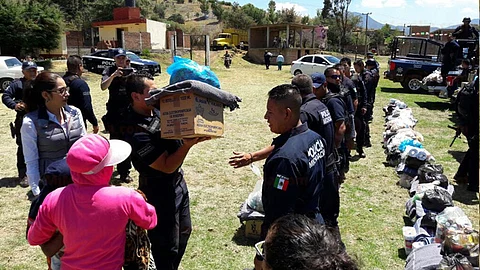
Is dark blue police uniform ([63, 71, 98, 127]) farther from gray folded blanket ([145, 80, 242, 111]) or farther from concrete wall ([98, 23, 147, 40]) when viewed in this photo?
concrete wall ([98, 23, 147, 40])

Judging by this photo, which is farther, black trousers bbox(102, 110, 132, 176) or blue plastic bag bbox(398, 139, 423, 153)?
blue plastic bag bbox(398, 139, 423, 153)

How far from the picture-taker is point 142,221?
7.34 ft

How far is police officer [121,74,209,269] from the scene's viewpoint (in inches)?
110

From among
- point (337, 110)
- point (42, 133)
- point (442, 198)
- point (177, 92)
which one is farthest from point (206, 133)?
point (442, 198)

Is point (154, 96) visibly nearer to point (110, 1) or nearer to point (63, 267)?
point (63, 267)

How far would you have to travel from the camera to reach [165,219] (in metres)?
2.95

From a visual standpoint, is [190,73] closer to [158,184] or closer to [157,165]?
[157,165]

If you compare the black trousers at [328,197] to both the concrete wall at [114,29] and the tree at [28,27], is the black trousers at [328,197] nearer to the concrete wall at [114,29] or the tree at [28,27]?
the tree at [28,27]

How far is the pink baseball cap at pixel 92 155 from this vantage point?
6.72 feet

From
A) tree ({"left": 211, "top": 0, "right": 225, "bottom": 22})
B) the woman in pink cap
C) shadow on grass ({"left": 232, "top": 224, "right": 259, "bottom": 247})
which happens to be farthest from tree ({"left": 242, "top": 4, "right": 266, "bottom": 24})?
the woman in pink cap

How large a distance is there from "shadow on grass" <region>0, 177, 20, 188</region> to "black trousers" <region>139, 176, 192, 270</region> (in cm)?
458

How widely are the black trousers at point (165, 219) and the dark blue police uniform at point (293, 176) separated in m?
0.78

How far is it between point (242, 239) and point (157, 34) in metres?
34.0

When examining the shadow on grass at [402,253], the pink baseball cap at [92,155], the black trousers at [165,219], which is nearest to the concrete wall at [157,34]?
the shadow on grass at [402,253]
